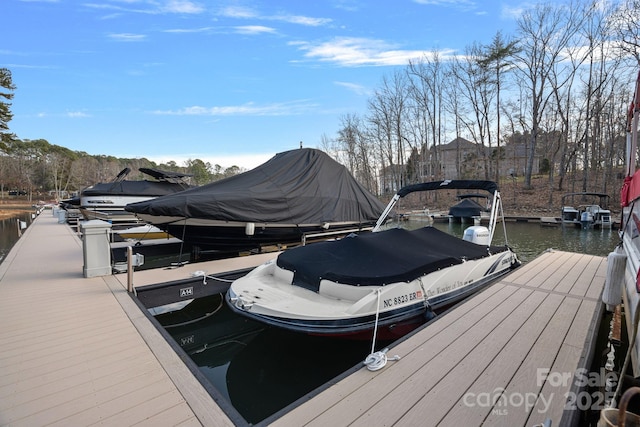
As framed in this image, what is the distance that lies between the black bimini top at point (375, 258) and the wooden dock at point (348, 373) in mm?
661

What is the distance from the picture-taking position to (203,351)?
4438 millimetres

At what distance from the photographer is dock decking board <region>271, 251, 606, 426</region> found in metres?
1.98

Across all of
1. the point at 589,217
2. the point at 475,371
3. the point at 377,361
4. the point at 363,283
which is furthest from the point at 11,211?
the point at 589,217

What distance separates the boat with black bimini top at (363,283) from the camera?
11.2ft

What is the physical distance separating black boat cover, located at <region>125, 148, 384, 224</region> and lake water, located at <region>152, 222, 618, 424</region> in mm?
1963

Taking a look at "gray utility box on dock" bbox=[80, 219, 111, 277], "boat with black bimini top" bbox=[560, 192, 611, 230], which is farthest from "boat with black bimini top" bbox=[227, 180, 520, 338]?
"boat with black bimini top" bbox=[560, 192, 611, 230]

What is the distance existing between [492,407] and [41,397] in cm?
320

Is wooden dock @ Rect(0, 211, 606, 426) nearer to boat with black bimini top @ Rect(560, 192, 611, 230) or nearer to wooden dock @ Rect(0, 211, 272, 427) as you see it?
wooden dock @ Rect(0, 211, 272, 427)

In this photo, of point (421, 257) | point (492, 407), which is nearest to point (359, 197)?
point (421, 257)

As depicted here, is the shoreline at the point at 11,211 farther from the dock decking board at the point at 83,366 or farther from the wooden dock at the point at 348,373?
the wooden dock at the point at 348,373

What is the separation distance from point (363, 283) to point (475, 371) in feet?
4.73

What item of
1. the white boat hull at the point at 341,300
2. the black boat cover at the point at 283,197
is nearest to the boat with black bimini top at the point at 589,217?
the black boat cover at the point at 283,197

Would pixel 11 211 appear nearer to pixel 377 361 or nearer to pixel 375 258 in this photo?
pixel 375 258

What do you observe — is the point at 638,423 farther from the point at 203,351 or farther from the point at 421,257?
the point at 203,351
